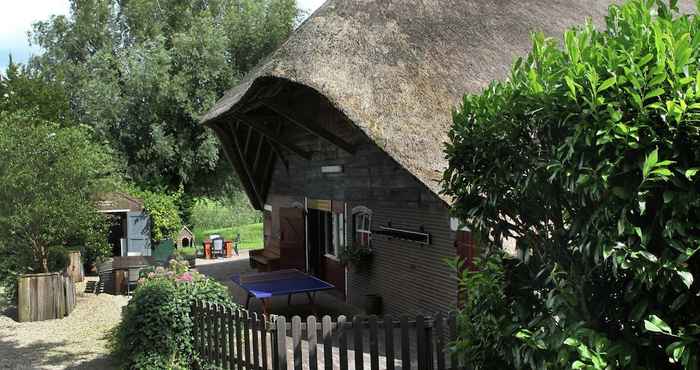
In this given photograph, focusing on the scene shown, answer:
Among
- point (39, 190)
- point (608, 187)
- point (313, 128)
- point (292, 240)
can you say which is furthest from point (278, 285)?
point (608, 187)

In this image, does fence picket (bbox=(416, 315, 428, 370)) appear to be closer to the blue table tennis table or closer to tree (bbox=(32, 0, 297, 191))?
the blue table tennis table

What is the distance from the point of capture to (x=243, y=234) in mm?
28250

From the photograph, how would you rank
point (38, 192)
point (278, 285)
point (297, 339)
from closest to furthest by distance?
point (297, 339)
point (278, 285)
point (38, 192)

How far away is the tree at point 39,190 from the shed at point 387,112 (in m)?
3.60

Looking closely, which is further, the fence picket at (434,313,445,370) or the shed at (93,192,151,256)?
the shed at (93,192,151,256)

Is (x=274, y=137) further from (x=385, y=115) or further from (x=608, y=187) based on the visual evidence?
(x=608, y=187)

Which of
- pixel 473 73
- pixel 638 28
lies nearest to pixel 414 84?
pixel 473 73

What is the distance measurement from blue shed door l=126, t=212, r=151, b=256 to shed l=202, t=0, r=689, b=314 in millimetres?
6380

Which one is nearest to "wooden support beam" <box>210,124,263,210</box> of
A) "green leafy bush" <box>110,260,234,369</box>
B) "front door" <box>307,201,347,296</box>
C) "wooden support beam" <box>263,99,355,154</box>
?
"front door" <box>307,201,347,296</box>

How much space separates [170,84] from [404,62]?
15.3 meters

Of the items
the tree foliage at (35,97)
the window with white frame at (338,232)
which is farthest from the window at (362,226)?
the tree foliage at (35,97)

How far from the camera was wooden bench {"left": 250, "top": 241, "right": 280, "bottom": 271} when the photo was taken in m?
14.9

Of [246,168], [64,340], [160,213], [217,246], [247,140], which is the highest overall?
[247,140]

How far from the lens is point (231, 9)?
24375mm
